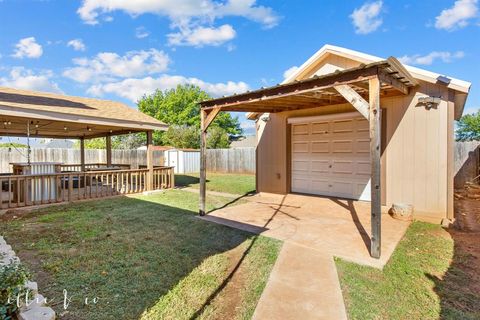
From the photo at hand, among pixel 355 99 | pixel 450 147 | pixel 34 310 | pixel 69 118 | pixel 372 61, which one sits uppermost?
pixel 372 61

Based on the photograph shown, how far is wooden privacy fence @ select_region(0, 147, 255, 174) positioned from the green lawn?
11.6 m

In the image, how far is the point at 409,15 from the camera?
11141 mm

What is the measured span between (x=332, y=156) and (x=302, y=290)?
551 centimetres

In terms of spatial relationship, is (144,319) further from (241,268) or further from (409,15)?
(409,15)

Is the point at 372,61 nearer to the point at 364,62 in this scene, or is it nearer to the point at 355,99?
the point at 364,62

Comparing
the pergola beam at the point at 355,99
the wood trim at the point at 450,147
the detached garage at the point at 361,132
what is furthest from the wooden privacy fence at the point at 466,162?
the pergola beam at the point at 355,99

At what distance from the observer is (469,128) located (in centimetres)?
3244

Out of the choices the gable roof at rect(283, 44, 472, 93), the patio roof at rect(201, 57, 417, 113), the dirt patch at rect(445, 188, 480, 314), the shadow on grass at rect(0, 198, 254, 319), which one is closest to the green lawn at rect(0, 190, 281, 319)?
the shadow on grass at rect(0, 198, 254, 319)

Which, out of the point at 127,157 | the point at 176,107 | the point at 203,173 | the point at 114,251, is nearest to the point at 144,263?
the point at 114,251

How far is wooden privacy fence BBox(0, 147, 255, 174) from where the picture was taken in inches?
655

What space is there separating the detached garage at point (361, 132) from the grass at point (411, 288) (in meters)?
0.50

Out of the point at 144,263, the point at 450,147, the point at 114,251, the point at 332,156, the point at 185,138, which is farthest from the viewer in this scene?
the point at 185,138

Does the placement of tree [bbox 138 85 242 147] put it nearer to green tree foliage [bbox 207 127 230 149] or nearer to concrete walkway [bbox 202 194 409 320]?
green tree foliage [bbox 207 127 230 149]

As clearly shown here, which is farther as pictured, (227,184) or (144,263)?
(227,184)
